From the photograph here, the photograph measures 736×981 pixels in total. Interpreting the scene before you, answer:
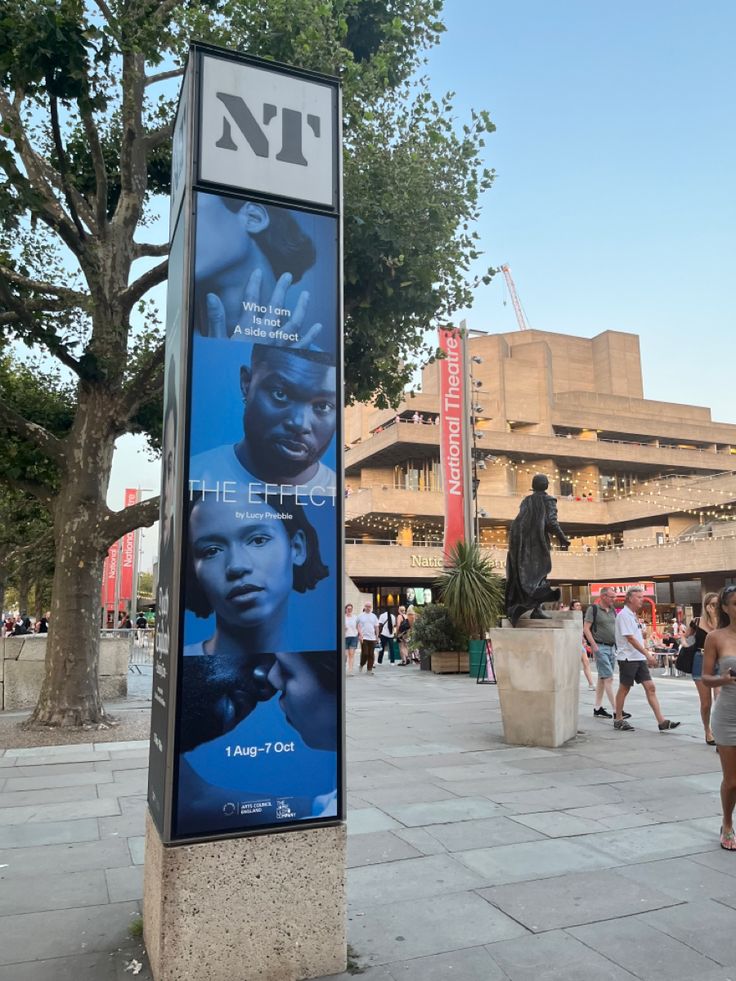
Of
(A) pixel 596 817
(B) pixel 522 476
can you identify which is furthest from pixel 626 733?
(B) pixel 522 476

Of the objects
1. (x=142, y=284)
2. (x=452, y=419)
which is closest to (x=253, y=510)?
(x=142, y=284)

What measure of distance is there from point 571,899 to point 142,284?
9497 mm

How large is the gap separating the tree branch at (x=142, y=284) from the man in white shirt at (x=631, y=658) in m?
7.65

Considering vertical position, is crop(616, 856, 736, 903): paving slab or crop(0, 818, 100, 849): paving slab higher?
crop(616, 856, 736, 903): paving slab

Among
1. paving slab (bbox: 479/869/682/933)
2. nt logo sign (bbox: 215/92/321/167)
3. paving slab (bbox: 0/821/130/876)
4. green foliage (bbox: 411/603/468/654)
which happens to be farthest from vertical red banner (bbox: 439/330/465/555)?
nt logo sign (bbox: 215/92/321/167)

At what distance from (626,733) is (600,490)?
4557 cm

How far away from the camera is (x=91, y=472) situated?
10.0m

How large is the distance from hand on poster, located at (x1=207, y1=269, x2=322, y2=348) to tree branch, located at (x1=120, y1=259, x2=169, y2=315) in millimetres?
7929

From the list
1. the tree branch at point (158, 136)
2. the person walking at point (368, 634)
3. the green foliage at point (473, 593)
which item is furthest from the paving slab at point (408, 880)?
the person walking at point (368, 634)

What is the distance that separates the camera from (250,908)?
3.03m

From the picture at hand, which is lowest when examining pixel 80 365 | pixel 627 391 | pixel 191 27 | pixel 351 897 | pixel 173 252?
pixel 351 897

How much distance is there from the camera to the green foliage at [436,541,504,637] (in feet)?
54.8

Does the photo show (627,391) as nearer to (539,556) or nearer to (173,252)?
(539,556)

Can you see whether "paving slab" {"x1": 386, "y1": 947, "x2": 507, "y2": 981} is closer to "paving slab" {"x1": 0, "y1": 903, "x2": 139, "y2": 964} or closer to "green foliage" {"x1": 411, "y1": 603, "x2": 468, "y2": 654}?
"paving slab" {"x1": 0, "y1": 903, "x2": 139, "y2": 964}
